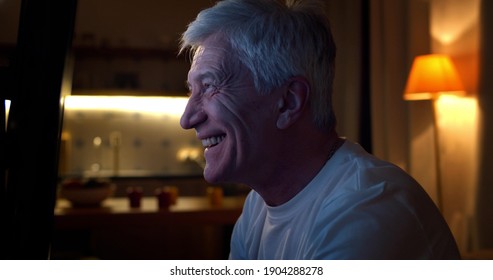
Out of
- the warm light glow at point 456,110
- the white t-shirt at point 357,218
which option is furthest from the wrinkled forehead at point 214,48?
the warm light glow at point 456,110

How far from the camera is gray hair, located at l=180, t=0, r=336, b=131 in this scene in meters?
0.63

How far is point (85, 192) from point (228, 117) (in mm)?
1251

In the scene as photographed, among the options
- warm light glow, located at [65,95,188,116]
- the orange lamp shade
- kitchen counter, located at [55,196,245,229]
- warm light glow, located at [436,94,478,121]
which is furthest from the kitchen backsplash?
warm light glow, located at [436,94,478,121]

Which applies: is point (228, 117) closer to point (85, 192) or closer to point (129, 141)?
point (85, 192)

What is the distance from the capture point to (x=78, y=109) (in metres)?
3.17

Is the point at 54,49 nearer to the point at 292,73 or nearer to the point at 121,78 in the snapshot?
the point at 292,73

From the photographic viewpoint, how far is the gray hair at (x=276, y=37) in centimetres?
63

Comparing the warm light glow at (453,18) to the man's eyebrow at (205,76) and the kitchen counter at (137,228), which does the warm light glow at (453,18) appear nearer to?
the man's eyebrow at (205,76)

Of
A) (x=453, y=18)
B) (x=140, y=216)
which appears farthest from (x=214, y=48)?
(x=140, y=216)

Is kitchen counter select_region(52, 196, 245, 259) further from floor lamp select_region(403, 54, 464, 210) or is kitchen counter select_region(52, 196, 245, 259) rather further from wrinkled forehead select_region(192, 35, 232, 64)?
wrinkled forehead select_region(192, 35, 232, 64)

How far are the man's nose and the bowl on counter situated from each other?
123 cm

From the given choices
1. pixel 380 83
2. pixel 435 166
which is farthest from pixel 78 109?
pixel 435 166

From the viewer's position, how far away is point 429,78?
1811mm

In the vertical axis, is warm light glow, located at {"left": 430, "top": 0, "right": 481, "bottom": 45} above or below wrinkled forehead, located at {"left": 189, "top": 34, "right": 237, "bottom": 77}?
above
